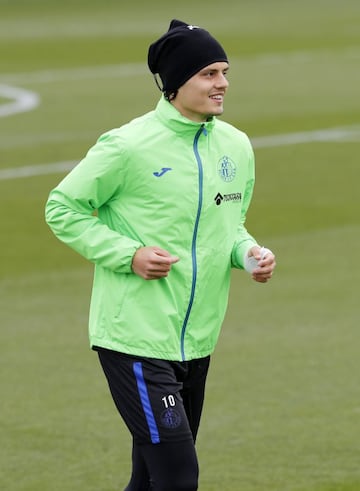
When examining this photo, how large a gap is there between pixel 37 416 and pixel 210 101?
381 cm

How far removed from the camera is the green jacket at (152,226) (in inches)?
254

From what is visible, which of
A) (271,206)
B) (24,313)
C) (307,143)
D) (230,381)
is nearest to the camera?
(230,381)

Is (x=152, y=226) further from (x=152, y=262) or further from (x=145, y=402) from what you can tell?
(x=145, y=402)

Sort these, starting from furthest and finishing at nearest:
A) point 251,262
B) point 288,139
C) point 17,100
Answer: point 17,100 < point 288,139 < point 251,262

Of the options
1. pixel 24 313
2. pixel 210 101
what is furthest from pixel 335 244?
pixel 210 101

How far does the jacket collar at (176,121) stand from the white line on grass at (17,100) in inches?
784

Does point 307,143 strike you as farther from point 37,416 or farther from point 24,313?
point 37,416

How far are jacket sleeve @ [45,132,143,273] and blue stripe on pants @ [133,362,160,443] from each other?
40 centimetres

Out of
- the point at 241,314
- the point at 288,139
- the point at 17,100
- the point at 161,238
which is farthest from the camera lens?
the point at 17,100

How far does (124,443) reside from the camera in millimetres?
9289

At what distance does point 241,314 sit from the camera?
1260 centimetres

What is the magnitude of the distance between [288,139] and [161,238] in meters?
16.5

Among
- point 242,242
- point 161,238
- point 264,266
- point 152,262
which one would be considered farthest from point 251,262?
point 152,262

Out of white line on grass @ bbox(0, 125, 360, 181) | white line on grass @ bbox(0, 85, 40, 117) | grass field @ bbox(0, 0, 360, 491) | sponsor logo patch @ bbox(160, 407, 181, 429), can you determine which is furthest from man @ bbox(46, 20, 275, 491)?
white line on grass @ bbox(0, 85, 40, 117)
